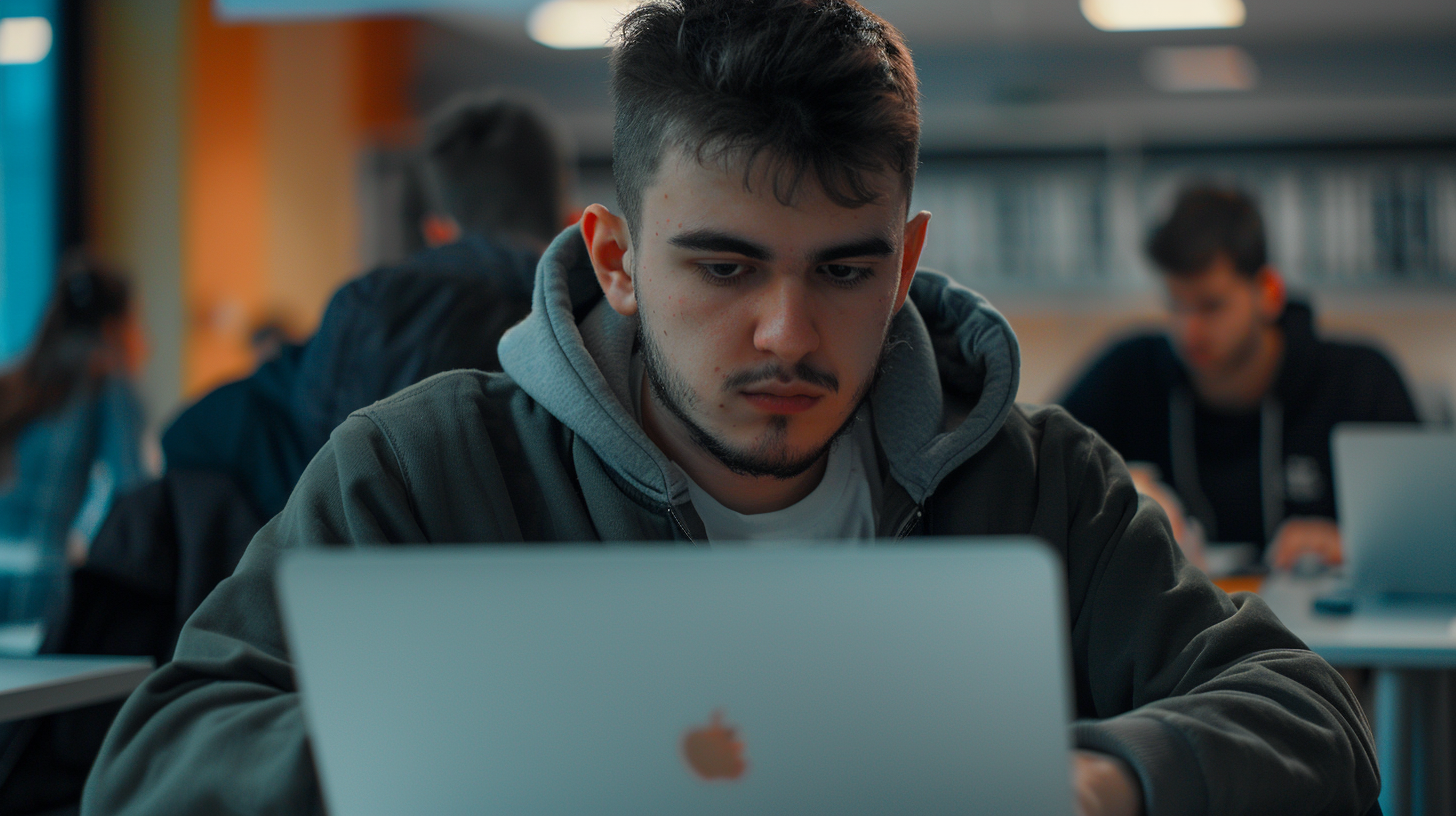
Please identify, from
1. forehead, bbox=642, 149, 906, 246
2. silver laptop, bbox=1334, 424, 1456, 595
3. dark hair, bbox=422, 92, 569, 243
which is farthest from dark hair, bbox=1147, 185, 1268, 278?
forehead, bbox=642, 149, 906, 246

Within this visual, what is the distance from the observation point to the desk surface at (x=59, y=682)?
1229mm

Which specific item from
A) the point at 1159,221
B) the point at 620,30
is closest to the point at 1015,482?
the point at 620,30

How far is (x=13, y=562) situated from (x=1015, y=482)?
7.07 feet

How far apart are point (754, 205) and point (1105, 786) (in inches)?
17.9

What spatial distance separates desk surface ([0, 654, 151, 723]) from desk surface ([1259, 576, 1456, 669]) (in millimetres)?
1243

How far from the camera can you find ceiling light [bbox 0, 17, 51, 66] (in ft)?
14.7

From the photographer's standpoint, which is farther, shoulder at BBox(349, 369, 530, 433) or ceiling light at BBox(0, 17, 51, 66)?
ceiling light at BBox(0, 17, 51, 66)

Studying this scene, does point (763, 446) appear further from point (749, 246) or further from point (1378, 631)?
point (1378, 631)

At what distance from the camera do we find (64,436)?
2742 millimetres

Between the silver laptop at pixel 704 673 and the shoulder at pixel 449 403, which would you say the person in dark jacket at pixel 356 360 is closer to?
the shoulder at pixel 449 403

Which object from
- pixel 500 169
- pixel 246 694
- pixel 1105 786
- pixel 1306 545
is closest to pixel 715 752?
pixel 1105 786

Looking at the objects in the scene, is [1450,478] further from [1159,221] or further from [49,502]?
[49,502]

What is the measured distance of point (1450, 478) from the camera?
179cm

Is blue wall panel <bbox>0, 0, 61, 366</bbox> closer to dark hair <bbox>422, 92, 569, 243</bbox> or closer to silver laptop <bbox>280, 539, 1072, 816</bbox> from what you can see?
dark hair <bbox>422, 92, 569, 243</bbox>
